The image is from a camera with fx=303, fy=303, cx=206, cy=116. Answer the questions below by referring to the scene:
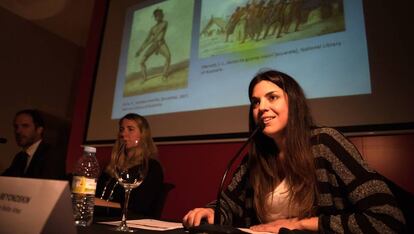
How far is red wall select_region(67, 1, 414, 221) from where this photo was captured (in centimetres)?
154

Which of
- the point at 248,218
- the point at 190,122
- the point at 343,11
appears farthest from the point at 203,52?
the point at 248,218

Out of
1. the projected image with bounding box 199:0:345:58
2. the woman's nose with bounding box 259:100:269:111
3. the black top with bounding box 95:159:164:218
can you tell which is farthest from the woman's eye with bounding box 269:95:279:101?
the black top with bounding box 95:159:164:218

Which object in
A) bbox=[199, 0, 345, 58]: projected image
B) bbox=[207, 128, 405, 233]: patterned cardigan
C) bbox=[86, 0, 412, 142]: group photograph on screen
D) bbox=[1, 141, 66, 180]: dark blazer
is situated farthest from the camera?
bbox=[1, 141, 66, 180]: dark blazer

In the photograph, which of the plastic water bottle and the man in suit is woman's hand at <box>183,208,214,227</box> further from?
the man in suit

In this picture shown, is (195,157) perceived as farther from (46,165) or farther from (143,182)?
(46,165)

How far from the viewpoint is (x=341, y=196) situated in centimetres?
104

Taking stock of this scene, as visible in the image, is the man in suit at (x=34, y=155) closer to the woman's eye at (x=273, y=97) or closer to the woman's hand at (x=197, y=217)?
the woman's hand at (x=197, y=217)

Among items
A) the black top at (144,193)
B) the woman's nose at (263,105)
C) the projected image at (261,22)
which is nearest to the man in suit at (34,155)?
the black top at (144,193)

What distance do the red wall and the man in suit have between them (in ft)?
1.15

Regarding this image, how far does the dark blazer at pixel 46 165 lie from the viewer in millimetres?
2309

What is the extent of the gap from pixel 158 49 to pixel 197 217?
1871 millimetres

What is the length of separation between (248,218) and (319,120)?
2.59ft

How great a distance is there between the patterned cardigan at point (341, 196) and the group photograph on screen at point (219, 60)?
66cm

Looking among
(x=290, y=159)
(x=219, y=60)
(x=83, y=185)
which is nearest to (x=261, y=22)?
(x=219, y=60)
